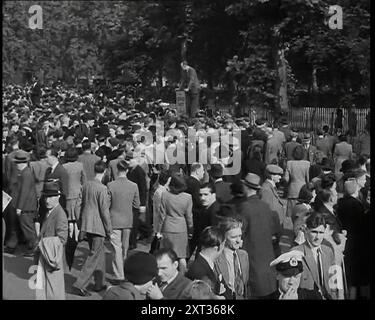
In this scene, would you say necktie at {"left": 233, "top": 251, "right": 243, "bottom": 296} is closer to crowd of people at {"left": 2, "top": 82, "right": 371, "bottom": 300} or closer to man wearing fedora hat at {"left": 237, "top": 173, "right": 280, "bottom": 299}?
crowd of people at {"left": 2, "top": 82, "right": 371, "bottom": 300}

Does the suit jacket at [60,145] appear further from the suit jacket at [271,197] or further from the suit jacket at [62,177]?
the suit jacket at [271,197]

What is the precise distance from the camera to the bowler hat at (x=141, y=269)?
4934 mm

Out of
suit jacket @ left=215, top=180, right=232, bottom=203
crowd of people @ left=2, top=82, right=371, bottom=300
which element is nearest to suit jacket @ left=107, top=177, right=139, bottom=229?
crowd of people @ left=2, top=82, right=371, bottom=300

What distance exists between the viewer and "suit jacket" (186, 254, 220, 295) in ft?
19.8

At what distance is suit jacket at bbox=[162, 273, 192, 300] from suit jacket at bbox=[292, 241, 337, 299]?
1295mm

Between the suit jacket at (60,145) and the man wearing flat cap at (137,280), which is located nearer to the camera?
the man wearing flat cap at (137,280)

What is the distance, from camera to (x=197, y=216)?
886 centimetres

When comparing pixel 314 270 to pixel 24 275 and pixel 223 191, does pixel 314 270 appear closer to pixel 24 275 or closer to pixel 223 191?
pixel 223 191

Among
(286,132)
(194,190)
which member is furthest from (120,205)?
(286,132)

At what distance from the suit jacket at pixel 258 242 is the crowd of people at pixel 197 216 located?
10 millimetres

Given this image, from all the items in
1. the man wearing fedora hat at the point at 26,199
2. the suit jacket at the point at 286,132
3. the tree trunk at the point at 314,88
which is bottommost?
the man wearing fedora hat at the point at 26,199

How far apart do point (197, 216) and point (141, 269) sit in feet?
12.9

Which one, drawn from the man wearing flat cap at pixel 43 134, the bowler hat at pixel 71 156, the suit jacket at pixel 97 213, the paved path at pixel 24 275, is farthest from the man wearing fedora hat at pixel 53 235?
the man wearing flat cap at pixel 43 134

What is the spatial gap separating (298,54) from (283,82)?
3.56 m
